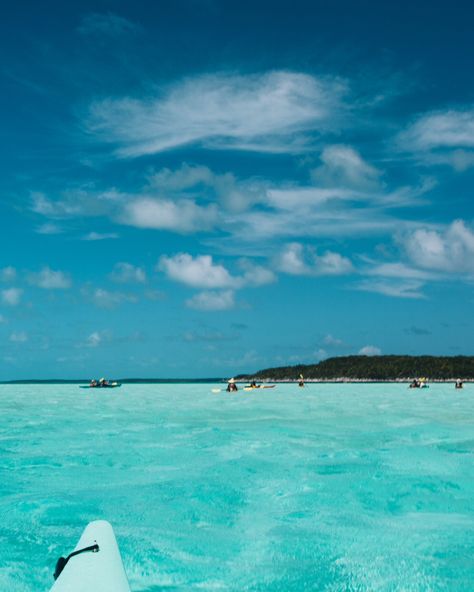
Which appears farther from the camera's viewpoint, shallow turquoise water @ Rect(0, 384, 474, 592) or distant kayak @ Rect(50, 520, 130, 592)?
shallow turquoise water @ Rect(0, 384, 474, 592)

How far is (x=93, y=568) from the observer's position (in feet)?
Result: 22.9

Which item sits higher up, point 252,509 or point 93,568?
point 93,568

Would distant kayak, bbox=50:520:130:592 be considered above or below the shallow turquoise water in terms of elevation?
above

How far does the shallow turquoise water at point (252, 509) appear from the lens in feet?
31.9

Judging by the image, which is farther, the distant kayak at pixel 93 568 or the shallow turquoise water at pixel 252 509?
the shallow turquoise water at pixel 252 509

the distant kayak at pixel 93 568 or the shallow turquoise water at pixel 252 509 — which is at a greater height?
the distant kayak at pixel 93 568

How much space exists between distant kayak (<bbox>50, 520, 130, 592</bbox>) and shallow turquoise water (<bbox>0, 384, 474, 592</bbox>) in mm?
1886

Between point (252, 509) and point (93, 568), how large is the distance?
747cm

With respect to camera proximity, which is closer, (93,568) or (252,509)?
(93,568)

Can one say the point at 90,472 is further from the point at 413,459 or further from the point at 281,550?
the point at 413,459

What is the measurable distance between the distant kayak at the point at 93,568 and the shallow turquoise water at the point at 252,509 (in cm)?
189

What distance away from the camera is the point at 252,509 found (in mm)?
13883

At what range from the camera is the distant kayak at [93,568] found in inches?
255

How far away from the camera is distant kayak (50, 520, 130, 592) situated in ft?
21.2
